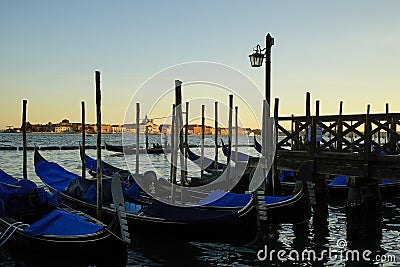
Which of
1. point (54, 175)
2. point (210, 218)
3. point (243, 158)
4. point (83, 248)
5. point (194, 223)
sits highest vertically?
point (243, 158)

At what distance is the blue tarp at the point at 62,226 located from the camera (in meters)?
6.69

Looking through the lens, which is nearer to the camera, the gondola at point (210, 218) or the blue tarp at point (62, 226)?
the blue tarp at point (62, 226)

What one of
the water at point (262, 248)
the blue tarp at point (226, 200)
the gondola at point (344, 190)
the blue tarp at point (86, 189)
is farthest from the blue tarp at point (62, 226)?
the gondola at point (344, 190)

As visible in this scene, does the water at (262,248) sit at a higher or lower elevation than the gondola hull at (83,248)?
lower

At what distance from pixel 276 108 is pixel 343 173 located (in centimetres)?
228

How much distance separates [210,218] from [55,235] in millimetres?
2454

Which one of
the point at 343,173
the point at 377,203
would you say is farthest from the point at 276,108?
the point at 377,203

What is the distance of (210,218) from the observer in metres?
7.74

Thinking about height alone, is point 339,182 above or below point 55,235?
above

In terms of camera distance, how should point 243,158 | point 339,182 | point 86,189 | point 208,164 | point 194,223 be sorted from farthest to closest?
point 208,164 → point 243,158 → point 339,182 → point 86,189 → point 194,223

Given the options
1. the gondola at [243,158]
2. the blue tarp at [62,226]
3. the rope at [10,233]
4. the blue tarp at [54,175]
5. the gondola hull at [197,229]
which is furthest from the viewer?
the blue tarp at [54,175]

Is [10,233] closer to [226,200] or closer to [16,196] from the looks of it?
[16,196]

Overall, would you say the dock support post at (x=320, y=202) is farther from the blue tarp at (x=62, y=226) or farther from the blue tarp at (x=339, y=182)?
the blue tarp at (x=62, y=226)

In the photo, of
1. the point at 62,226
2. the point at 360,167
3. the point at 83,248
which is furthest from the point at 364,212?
the point at 62,226
